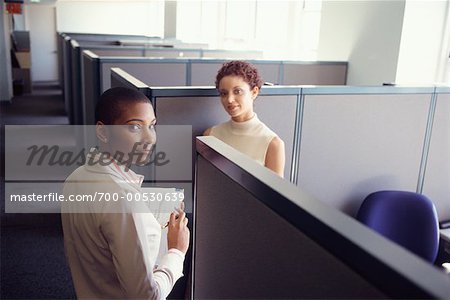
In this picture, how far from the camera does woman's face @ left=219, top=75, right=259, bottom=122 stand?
1655 mm

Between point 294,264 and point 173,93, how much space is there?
128 cm

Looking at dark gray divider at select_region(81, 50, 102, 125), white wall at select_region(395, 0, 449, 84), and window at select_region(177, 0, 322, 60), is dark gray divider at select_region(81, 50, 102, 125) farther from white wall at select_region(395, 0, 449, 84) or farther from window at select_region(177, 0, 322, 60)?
window at select_region(177, 0, 322, 60)

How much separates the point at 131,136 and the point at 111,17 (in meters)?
11.1

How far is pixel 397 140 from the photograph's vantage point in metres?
2.05

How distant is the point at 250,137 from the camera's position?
5.43 feet

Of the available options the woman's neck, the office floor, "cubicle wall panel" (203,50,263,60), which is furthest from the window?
the woman's neck

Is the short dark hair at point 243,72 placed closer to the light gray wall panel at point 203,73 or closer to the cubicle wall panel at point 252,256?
the cubicle wall panel at point 252,256

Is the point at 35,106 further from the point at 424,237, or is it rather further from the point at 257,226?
the point at 257,226

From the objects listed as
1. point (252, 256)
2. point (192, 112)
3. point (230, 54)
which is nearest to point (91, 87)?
point (192, 112)

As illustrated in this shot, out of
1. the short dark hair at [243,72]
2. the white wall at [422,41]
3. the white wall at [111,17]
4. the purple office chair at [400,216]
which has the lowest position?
the purple office chair at [400,216]

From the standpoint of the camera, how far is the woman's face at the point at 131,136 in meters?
0.98

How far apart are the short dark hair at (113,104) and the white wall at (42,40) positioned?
10412 mm

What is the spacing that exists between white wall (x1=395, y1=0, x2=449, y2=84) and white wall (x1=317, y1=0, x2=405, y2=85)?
0.05 m

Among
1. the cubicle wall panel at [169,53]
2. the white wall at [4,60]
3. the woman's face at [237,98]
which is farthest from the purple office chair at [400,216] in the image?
the white wall at [4,60]
